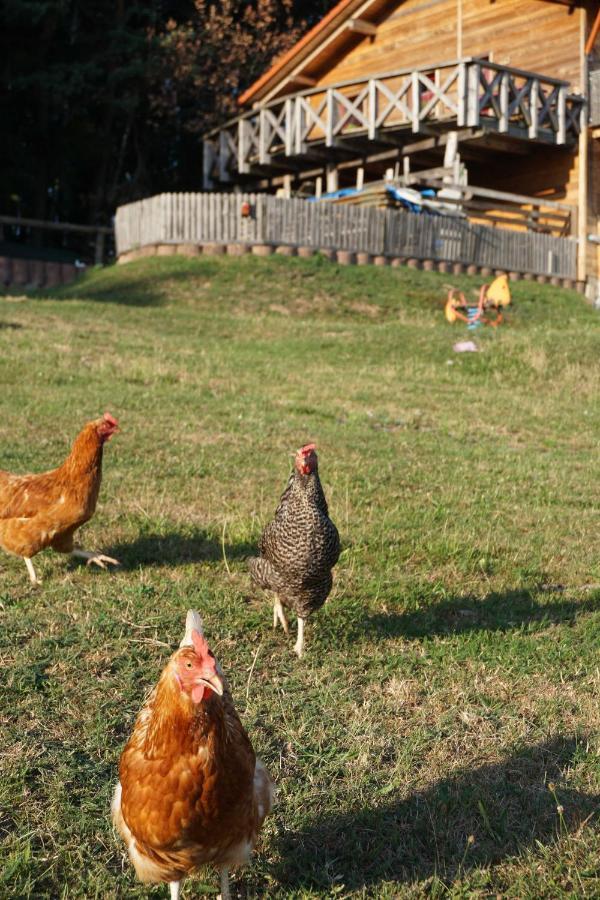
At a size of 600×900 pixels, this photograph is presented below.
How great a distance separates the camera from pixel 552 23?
82.1ft

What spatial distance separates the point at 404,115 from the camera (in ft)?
80.8

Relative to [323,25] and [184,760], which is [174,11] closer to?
[323,25]

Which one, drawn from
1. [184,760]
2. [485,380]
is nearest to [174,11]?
[485,380]

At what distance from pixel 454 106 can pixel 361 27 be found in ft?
22.8

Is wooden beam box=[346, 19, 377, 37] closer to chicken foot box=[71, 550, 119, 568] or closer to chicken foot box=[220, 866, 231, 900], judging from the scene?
chicken foot box=[71, 550, 119, 568]

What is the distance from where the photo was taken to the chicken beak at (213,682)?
99.6 inches

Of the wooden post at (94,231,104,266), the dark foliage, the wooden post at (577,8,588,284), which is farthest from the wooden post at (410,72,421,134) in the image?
the wooden post at (94,231,104,266)

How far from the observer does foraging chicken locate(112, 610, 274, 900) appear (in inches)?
106

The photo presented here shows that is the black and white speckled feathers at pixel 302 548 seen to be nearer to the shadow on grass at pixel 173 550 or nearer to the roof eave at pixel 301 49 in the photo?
the shadow on grass at pixel 173 550

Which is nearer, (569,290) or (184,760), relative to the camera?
(184,760)

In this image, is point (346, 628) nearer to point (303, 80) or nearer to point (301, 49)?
point (301, 49)

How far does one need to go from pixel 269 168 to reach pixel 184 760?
96.9ft

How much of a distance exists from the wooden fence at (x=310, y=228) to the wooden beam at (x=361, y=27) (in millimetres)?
7857

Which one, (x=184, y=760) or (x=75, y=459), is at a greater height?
(x=75, y=459)
